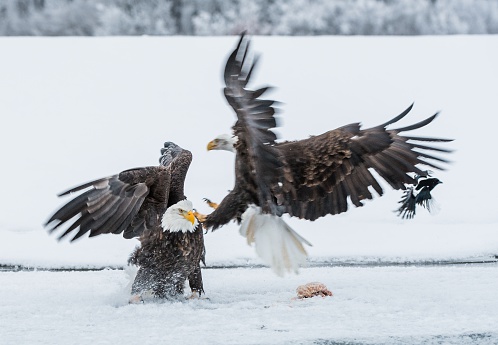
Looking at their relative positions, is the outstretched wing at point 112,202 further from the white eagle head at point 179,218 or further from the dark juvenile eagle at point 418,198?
the dark juvenile eagle at point 418,198

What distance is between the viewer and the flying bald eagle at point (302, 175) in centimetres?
460

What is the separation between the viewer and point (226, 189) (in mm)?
7688

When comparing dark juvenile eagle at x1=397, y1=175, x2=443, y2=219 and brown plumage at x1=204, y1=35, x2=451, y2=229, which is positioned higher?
dark juvenile eagle at x1=397, y1=175, x2=443, y2=219

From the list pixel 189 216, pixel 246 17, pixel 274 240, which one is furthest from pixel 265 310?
pixel 246 17

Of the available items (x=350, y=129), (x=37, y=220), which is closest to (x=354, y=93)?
(x=37, y=220)

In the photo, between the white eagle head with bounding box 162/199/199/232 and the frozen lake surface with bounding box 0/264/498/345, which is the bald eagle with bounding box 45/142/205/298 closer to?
the white eagle head with bounding box 162/199/199/232

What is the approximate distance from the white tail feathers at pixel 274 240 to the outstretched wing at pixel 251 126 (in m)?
0.06

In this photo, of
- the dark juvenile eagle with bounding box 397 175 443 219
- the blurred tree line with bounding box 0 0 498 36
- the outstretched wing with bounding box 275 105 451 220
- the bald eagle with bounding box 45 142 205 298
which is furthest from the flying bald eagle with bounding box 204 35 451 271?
the blurred tree line with bounding box 0 0 498 36

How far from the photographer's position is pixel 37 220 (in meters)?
7.02

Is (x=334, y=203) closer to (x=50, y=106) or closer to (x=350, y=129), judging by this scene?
(x=350, y=129)

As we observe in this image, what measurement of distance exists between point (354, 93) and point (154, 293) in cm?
649

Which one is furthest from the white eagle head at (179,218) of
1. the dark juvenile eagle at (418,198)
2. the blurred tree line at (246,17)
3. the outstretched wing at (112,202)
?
the blurred tree line at (246,17)

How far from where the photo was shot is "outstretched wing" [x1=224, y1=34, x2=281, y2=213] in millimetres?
3809

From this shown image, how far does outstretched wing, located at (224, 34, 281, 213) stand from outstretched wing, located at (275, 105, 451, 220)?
0.41 feet
